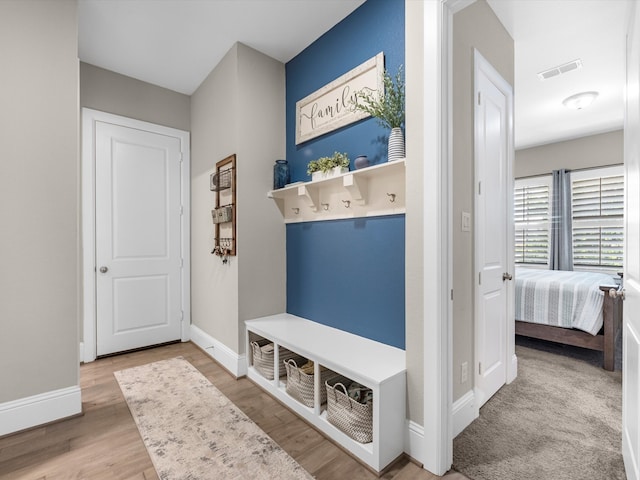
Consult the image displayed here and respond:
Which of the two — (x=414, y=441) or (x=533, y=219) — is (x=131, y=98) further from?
(x=533, y=219)

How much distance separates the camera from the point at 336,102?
2412 millimetres

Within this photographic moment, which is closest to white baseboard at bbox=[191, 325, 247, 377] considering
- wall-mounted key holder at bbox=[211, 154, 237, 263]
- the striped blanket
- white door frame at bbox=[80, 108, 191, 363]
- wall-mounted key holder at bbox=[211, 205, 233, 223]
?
wall-mounted key holder at bbox=[211, 154, 237, 263]

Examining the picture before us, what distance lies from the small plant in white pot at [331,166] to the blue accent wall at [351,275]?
36cm

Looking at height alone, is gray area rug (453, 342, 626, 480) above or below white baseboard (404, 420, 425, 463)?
below

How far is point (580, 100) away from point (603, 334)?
8.54ft

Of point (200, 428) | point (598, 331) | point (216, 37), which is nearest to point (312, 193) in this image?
point (216, 37)

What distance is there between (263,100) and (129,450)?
267 centimetres

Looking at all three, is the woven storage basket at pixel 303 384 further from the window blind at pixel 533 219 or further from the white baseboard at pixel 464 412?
the window blind at pixel 533 219

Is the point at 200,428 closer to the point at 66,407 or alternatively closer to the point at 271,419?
the point at 271,419

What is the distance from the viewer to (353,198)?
7.46 ft

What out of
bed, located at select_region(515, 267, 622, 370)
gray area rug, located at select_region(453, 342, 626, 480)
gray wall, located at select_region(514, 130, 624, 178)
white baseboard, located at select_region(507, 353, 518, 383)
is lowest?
gray area rug, located at select_region(453, 342, 626, 480)

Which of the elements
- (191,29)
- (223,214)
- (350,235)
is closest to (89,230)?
(223,214)

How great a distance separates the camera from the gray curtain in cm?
520

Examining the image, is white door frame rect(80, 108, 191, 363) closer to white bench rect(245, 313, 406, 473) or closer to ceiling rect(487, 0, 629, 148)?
white bench rect(245, 313, 406, 473)
